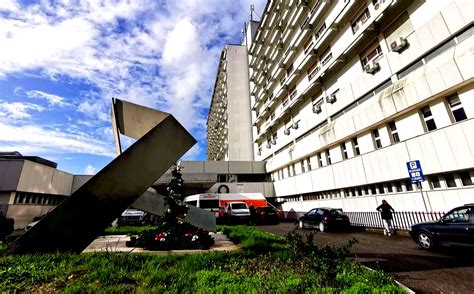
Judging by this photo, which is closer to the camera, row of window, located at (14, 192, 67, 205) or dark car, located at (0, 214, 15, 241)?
dark car, located at (0, 214, 15, 241)

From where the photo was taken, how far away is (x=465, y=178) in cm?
1083

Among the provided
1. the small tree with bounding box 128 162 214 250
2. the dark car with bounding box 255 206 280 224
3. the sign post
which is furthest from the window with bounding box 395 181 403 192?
the small tree with bounding box 128 162 214 250

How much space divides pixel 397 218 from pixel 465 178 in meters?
3.80

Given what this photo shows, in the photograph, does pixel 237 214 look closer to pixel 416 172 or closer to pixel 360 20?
pixel 416 172

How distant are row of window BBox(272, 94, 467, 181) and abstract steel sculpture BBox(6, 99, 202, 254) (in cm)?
1260

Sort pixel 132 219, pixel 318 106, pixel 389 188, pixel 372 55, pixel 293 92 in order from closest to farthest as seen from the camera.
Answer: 1. pixel 389 188
2. pixel 372 55
3. pixel 132 219
4. pixel 318 106
5. pixel 293 92

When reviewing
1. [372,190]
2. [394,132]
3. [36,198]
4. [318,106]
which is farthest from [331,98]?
[36,198]

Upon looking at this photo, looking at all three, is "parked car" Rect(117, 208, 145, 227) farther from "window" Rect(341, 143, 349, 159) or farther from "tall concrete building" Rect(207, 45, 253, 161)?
"tall concrete building" Rect(207, 45, 253, 161)

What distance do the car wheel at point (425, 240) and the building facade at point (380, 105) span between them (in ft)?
13.1

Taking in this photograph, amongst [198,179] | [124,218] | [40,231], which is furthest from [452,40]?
[198,179]

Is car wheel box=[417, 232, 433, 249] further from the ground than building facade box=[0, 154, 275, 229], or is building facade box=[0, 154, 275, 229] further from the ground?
building facade box=[0, 154, 275, 229]

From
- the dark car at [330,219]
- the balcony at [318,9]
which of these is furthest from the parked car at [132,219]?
the balcony at [318,9]

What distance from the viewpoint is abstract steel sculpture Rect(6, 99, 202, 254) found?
18.1 ft

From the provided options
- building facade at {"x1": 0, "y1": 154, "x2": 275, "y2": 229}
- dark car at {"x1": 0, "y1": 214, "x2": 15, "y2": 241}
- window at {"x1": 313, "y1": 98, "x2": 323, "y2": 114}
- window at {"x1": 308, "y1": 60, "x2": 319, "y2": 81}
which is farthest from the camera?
window at {"x1": 308, "y1": 60, "x2": 319, "y2": 81}
